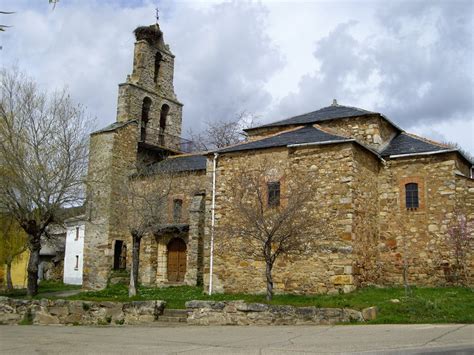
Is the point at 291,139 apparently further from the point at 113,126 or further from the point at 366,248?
the point at 113,126

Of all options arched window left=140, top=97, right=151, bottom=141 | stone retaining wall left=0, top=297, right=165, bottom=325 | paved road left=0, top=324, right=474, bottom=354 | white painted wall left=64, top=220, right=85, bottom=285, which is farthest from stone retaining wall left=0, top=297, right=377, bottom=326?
white painted wall left=64, top=220, right=85, bottom=285

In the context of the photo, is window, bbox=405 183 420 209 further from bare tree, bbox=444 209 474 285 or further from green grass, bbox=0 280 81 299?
green grass, bbox=0 280 81 299

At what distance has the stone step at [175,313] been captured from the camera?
15.1 m

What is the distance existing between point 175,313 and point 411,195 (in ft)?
32.8

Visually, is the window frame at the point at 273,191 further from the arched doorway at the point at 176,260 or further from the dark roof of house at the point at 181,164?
the arched doorway at the point at 176,260

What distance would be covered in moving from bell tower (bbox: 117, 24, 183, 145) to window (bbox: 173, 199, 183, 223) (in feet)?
19.4

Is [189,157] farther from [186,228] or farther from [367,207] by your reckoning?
[367,207]

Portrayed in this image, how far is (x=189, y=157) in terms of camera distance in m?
32.5

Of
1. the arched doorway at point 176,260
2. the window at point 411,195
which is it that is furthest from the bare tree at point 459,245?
the arched doorway at point 176,260

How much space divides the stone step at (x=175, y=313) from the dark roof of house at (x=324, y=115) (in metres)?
10.5

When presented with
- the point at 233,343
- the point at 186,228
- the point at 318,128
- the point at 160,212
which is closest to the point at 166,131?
the point at 186,228

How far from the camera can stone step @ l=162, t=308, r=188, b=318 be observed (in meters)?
15.1

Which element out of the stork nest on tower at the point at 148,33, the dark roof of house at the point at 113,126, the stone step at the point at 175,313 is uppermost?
the stork nest on tower at the point at 148,33

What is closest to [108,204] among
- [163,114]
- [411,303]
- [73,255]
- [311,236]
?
[163,114]
